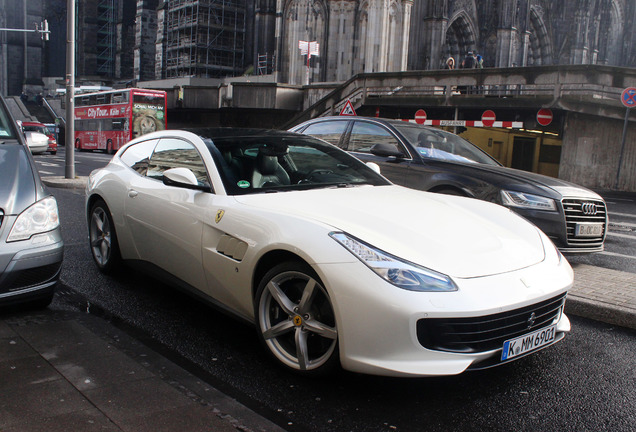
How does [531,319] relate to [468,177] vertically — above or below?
below

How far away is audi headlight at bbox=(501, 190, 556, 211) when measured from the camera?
6.09 metres

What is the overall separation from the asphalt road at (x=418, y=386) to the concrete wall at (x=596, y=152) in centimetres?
1533

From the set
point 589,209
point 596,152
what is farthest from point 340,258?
point 596,152

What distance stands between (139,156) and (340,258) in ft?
9.27

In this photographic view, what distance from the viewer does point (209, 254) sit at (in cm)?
380

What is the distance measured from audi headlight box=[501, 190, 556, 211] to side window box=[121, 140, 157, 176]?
140 inches

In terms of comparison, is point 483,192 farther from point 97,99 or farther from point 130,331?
point 97,99

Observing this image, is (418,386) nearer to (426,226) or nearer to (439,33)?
(426,226)

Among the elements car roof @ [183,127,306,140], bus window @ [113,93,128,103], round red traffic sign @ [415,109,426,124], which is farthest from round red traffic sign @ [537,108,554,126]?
bus window @ [113,93,128,103]

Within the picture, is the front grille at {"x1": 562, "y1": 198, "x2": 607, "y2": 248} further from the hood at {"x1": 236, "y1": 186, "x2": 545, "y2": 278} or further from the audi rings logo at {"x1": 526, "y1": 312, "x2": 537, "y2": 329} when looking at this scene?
the audi rings logo at {"x1": 526, "y1": 312, "x2": 537, "y2": 329}

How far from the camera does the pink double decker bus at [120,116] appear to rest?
3131 centimetres

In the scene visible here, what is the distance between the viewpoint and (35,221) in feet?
13.1

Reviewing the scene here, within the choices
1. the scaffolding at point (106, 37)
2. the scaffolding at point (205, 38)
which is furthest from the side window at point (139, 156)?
the scaffolding at point (106, 37)

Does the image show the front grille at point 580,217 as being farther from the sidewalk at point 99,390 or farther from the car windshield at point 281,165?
the sidewalk at point 99,390
